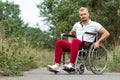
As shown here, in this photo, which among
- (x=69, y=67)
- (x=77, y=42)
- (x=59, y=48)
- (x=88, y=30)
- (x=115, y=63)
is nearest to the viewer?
(x=69, y=67)

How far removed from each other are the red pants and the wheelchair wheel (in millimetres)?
286

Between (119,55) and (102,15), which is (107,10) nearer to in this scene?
(102,15)

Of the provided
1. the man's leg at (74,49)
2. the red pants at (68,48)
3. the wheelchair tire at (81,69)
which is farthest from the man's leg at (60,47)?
the wheelchair tire at (81,69)

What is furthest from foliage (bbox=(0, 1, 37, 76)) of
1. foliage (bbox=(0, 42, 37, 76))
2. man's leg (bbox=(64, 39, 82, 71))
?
man's leg (bbox=(64, 39, 82, 71))

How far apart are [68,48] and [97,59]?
679 millimetres

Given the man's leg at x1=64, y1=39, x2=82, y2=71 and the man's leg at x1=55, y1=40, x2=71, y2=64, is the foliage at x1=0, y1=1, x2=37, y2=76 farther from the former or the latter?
the man's leg at x1=64, y1=39, x2=82, y2=71

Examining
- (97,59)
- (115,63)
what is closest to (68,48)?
(97,59)

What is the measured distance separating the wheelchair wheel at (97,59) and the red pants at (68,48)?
0.29m

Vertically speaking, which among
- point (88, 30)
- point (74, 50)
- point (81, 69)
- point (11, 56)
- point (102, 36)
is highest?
point (88, 30)

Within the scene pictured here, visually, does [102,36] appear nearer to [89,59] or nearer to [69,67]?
[89,59]

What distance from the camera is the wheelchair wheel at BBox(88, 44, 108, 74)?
1032 centimetres

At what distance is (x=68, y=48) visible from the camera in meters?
10.4

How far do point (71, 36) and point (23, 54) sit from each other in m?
2.86

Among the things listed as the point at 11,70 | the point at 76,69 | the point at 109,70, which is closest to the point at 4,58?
the point at 11,70
